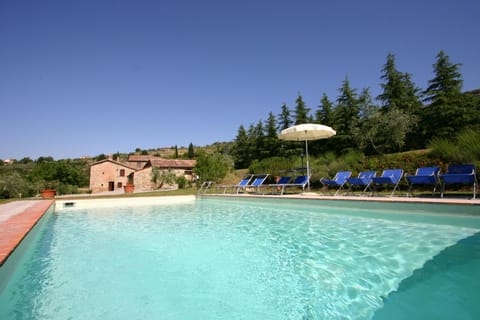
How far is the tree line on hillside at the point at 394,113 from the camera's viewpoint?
16547mm

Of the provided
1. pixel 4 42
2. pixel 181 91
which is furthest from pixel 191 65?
pixel 4 42

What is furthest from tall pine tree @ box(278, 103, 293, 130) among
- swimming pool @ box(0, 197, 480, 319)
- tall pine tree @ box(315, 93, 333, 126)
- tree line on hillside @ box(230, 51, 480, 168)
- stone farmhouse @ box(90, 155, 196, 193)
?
swimming pool @ box(0, 197, 480, 319)

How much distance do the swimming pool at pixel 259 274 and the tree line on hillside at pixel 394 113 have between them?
13381mm

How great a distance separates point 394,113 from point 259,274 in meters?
17.3

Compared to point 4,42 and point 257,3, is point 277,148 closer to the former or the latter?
point 257,3

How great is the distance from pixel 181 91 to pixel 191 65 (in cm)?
318

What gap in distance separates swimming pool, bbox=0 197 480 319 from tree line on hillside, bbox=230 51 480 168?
1338 cm

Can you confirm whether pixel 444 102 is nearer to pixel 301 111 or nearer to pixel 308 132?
pixel 301 111

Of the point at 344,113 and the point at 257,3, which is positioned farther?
the point at 344,113

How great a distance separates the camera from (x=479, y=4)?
9.94m

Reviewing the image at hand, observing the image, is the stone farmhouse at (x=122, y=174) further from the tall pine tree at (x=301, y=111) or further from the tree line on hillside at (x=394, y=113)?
Result: the tree line on hillside at (x=394, y=113)

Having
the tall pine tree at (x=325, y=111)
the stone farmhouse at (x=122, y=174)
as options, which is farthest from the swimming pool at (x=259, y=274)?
the stone farmhouse at (x=122, y=174)

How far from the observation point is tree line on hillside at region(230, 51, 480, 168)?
16.5 metres

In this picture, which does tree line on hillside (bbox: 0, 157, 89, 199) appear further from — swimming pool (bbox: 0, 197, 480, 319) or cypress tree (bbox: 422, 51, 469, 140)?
cypress tree (bbox: 422, 51, 469, 140)
